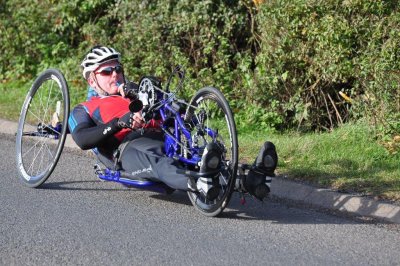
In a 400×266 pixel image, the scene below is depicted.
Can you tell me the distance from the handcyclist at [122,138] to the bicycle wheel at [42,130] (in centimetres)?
27

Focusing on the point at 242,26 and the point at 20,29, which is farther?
the point at 20,29

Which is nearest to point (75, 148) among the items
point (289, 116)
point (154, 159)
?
point (289, 116)

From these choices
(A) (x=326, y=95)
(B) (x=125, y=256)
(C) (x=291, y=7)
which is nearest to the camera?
(B) (x=125, y=256)

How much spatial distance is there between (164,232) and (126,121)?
1015 mm

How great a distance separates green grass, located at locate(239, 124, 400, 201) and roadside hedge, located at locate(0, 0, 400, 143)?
10.2 inches

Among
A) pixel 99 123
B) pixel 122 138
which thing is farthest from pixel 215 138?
pixel 99 123

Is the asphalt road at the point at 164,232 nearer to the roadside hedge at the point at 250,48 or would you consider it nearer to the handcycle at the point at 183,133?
the handcycle at the point at 183,133

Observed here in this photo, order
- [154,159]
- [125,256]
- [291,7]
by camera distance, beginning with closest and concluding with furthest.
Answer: [125,256] < [154,159] < [291,7]

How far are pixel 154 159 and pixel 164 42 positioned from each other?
15.7ft

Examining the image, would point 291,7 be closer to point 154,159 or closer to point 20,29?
point 154,159

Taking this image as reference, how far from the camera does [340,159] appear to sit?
8602mm

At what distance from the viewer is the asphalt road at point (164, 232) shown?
6.11m

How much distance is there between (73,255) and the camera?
6141 millimetres

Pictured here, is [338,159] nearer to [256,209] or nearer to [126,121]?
[256,209]
